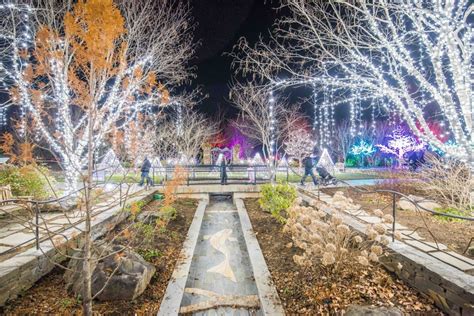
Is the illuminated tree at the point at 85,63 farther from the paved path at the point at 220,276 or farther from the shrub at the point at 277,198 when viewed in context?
the shrub at the point at 277,198

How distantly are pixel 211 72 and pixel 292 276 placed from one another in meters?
26.8

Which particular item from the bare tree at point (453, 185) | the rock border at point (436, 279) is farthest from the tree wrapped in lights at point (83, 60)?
the bare tree at point (453, 185)

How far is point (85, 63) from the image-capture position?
2.70 metres

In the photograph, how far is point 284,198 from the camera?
728cm

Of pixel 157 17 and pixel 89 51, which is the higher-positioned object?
pixel 157 17

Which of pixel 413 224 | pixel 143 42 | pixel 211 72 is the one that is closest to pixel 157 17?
pixel 143 42

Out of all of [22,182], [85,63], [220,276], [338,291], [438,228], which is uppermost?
[85,63]

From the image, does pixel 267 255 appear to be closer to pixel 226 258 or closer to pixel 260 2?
pixel 226 258

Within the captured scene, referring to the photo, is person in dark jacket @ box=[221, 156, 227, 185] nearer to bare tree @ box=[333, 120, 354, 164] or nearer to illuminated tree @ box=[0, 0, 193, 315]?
illuminated tree @ box=[0, 0, 193, 315]

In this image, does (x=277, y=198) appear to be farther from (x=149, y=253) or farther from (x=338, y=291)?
(x=338, y=291)

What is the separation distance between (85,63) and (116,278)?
2680 mm

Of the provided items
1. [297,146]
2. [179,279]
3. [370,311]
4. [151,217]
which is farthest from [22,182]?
[297,146]

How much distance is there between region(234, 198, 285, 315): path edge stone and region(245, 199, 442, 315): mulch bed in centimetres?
10

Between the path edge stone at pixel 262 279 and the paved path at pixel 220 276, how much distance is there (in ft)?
0.51
